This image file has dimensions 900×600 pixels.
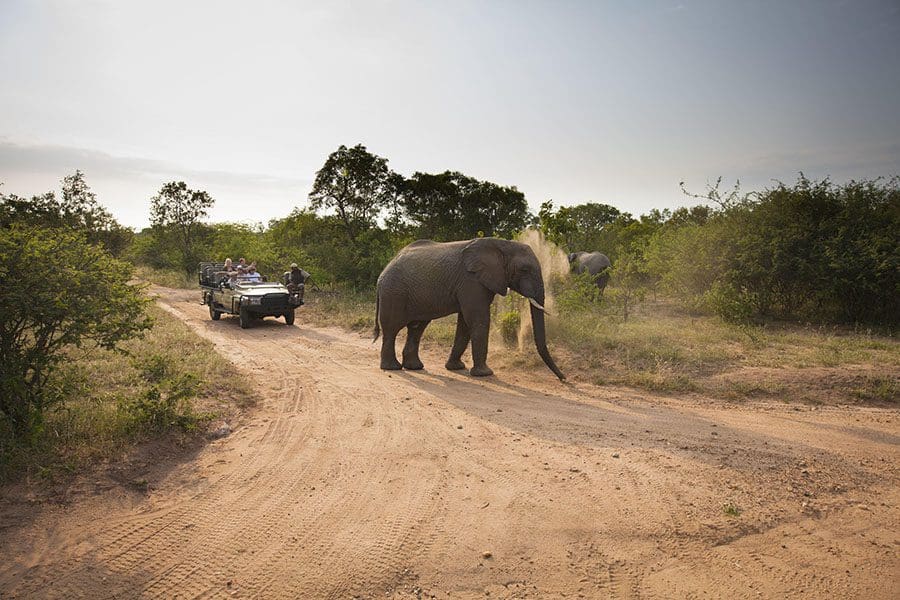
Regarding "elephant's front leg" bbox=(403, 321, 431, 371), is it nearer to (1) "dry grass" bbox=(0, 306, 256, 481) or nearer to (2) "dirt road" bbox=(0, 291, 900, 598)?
(1) "dry grass" bbox=(0, 306, 256, 481)

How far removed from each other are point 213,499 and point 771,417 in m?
6.48

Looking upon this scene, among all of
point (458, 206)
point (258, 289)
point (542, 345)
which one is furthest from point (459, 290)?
point (458, 206)

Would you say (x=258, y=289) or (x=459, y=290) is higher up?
(x=459, y=290)

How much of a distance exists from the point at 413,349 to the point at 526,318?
2.54 m

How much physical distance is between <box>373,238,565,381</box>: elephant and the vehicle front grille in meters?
5.87

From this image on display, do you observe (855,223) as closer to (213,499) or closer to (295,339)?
(295,339)

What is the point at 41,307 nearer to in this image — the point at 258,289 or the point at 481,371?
the point at 481,371

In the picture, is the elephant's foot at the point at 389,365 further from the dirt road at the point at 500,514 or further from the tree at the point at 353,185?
the tree at the point at 353,185

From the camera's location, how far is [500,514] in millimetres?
4211

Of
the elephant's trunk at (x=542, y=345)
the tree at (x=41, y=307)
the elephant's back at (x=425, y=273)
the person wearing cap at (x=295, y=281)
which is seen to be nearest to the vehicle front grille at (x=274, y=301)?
the person wearing cap at (x=295, y=281)

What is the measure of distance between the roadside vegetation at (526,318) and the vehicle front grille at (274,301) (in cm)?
131

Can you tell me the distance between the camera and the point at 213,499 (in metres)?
4.48

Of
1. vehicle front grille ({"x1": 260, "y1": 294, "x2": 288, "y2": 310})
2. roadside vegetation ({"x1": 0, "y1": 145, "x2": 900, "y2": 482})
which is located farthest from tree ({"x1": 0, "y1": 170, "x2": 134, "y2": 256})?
vehicle front grille ({"x1": 260, "y1": 294, "x2": 288, "y2": 310})

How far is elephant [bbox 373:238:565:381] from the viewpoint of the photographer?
920 cm
